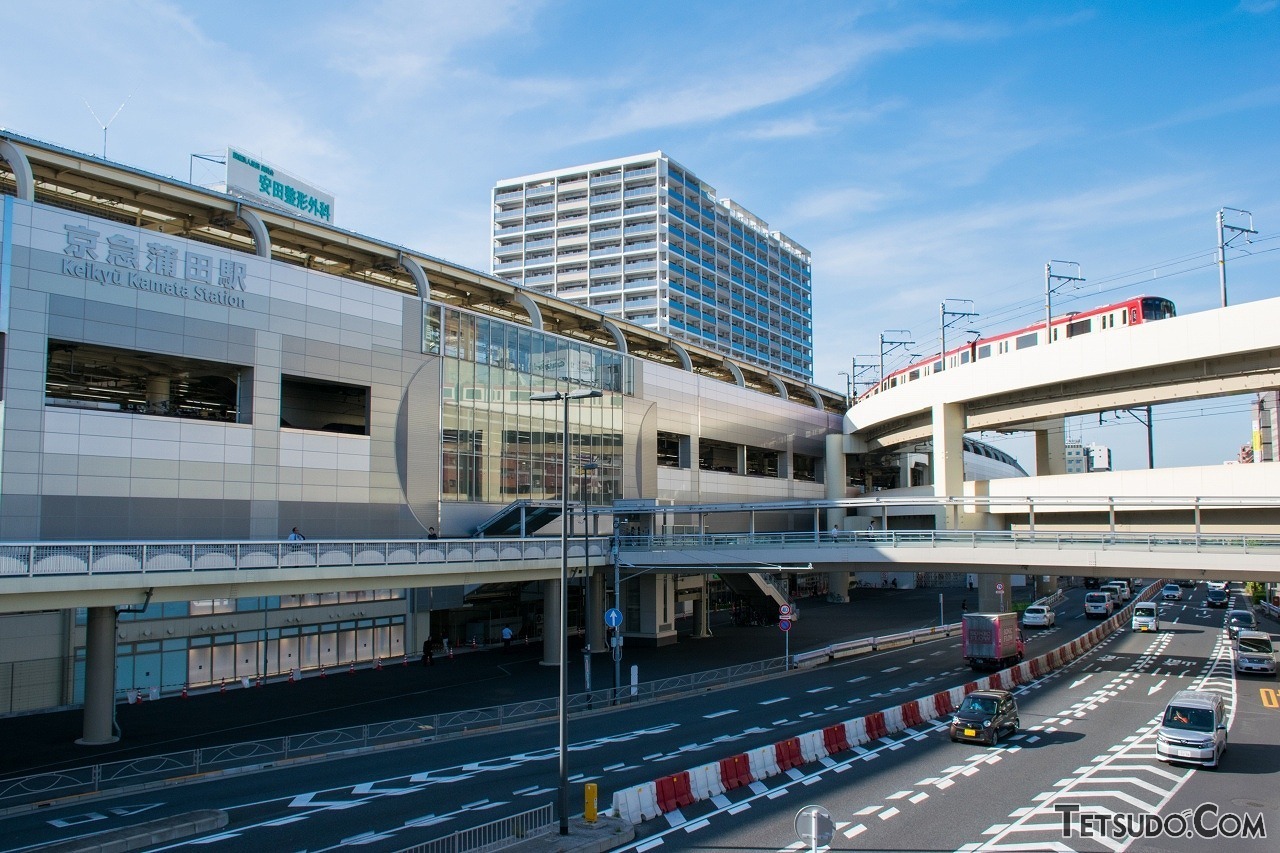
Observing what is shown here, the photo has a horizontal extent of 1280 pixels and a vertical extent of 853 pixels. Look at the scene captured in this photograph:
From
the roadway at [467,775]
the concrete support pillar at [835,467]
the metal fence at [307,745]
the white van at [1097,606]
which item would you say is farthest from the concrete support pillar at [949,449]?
the concrete support pillar at [835,467]

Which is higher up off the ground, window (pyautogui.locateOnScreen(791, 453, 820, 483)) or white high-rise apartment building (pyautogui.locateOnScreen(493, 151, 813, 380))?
white high-rise apartment building (pyautogui.locateOnScreen(493, 151, 813, 380))

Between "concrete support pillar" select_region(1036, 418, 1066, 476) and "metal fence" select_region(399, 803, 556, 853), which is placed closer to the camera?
"metal fence" select_region(399, 803, 556, 853)

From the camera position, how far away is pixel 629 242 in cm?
13350

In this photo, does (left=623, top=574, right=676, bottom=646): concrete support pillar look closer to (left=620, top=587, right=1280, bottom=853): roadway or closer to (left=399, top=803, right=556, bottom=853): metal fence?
(left=620, top=587, right=1280, bottom=853): roadway

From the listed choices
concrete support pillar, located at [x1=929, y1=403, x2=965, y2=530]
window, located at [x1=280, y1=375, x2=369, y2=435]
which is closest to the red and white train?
concrete support pillar, located at [x1=929, y1=403, x2=965, y2=530]

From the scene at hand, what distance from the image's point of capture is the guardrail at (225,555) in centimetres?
2614

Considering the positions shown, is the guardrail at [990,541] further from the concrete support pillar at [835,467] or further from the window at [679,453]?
the concrete support pillar at [835,467]

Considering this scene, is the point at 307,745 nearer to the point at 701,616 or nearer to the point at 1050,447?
the point at 701,616

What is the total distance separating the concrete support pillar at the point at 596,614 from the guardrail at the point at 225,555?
867 cm

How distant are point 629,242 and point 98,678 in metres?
111

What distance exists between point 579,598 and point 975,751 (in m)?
36.2

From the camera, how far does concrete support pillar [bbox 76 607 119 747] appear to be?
2964 centimetres

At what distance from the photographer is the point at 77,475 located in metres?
34.6

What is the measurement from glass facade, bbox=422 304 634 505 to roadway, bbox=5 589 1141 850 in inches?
585
